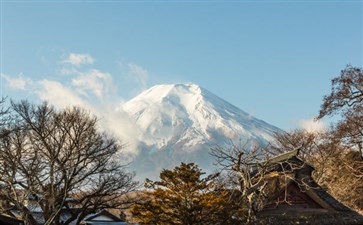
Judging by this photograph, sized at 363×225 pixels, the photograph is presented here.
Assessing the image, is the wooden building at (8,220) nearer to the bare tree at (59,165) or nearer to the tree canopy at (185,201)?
the bare tree at (59,165)

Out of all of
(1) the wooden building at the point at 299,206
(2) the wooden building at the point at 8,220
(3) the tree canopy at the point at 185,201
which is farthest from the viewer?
(2) the wooden building at the point at 8,220

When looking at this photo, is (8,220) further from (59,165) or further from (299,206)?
(299,206)

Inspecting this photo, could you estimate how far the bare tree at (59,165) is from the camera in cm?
2252

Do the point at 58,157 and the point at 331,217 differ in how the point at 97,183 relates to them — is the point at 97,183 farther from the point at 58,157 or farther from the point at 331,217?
the point at 331,217

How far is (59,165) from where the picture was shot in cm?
2380

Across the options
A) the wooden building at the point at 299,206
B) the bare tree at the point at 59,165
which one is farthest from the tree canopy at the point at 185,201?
the bare tree at the point at 59,165

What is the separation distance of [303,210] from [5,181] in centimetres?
1608

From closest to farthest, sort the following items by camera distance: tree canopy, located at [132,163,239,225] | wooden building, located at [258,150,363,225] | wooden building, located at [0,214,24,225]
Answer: tree canopy, located at [132,163,239,225] < wooden building, located at [258,150,363,225] < wooden building, located at [0,214,24,225]

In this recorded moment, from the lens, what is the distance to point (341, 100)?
22.7 metres

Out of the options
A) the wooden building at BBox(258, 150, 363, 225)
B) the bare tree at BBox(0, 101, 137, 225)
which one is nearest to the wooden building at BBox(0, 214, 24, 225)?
the bare tree at BBox(0, 101, 137, 225)

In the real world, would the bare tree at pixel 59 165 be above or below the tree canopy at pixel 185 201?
above

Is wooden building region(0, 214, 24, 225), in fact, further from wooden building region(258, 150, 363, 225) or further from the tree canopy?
wooden building region(258, 150, 363, 225)

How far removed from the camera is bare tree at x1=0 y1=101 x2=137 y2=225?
22516 millimetres

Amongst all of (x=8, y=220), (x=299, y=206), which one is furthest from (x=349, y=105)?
(x=8, y=220)
